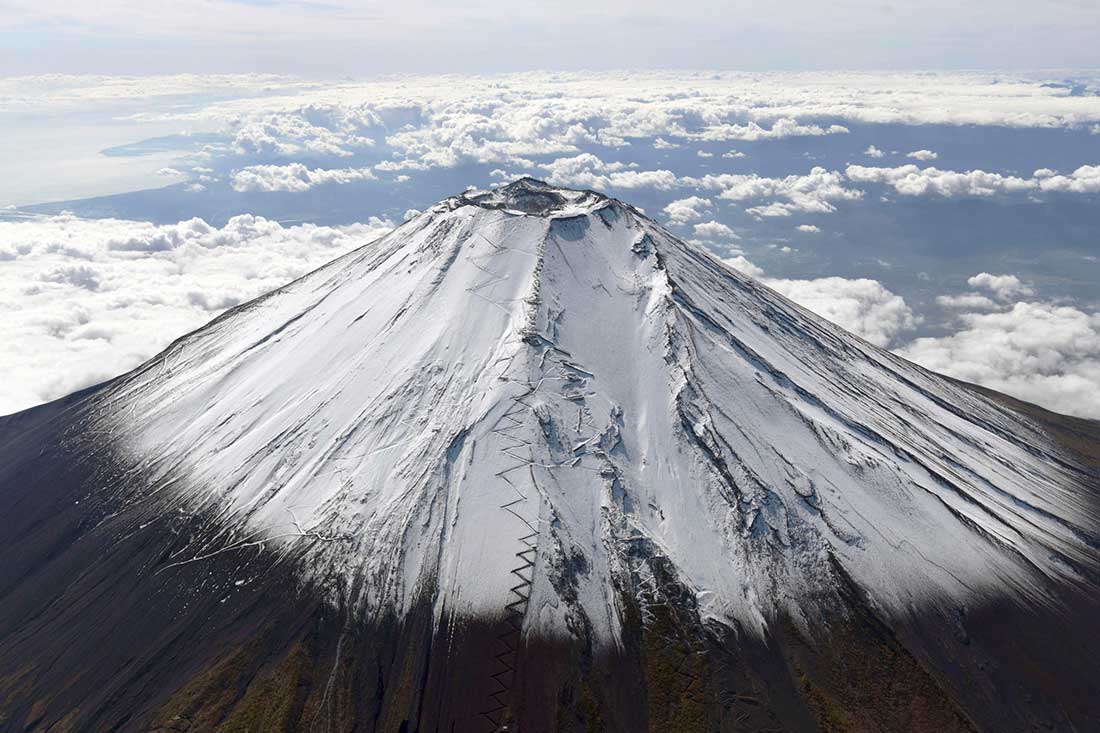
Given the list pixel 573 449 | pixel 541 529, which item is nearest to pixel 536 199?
pixel 573 449

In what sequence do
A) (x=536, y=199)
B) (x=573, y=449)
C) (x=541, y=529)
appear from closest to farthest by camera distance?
1. (x=541, y=529)
2. (x=573, y=449)
3. (x=536, y=199)

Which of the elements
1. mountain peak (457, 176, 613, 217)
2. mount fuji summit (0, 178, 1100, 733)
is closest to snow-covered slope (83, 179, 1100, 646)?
mount fuji summit (0, 178, 1100, 733)

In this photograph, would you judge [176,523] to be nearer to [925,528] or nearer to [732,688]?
[732,688]

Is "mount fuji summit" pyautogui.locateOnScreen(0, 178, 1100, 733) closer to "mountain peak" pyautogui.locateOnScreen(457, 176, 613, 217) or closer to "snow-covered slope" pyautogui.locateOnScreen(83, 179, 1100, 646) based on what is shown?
"snow-covered slope" pyautogui.locateOnScreen(83, 179, 1100, 646)

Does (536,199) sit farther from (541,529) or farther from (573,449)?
(541,529)

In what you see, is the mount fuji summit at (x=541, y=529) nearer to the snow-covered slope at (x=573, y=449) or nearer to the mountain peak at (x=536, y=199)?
the snow-covered slope at (x=573, y=449)

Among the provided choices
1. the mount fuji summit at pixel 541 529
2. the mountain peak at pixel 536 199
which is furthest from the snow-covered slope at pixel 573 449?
the mountain peak at pixel 536 199

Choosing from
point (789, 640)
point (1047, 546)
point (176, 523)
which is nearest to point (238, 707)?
point (176, 523)
